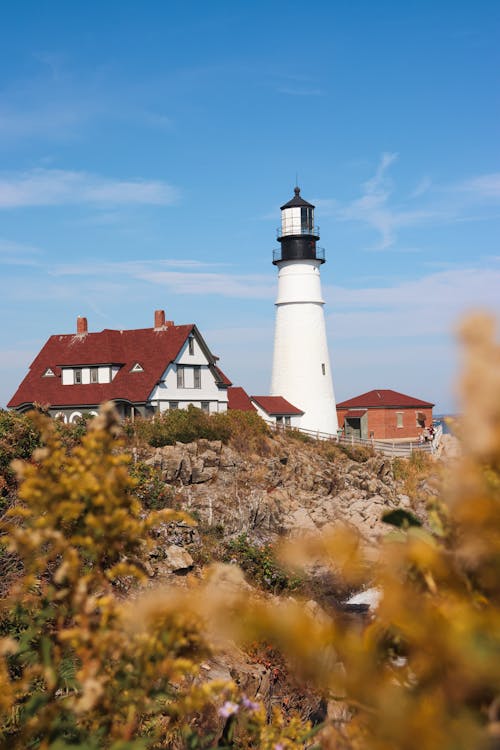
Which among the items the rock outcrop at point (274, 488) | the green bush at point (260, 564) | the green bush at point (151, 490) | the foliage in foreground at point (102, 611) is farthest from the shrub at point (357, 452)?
the foliage in foreground at point (102, 611)

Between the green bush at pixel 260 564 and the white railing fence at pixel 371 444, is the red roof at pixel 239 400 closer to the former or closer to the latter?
the white railing fence at pixel 371 444

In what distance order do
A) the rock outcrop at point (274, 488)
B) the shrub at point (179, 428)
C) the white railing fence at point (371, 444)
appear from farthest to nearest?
the white railing fence at point (371, 444) → the shrub at point (179, 428) → the rock outcrop at point (274, 488)

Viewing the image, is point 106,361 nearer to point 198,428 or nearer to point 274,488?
point 198,428

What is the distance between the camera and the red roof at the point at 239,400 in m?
39.0

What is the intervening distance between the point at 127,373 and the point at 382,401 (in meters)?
19.6

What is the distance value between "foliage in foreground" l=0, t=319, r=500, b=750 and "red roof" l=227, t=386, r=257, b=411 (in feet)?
120

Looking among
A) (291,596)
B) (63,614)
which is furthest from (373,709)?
(291,596)

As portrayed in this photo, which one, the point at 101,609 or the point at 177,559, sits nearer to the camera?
the point at 101,609

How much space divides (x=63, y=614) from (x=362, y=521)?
22.5 m

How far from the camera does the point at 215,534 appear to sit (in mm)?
18750

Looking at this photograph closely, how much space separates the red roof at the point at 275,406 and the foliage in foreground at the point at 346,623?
36.8 m

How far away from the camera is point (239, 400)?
40.3 m

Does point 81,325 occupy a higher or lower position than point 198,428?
higher

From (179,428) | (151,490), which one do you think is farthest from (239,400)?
(151,490)
